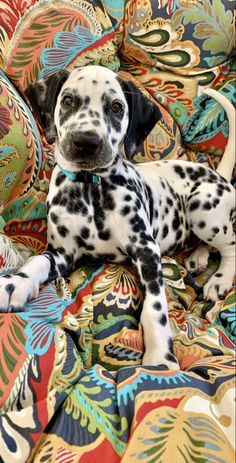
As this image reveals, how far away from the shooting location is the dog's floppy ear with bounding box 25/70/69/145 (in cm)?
172

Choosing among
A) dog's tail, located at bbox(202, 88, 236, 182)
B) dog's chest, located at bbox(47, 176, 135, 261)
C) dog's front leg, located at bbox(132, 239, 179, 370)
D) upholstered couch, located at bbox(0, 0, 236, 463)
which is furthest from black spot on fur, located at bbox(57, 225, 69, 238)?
dog's tail, located at bbox(202, 88, 236, 182)

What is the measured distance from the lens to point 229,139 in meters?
2.34

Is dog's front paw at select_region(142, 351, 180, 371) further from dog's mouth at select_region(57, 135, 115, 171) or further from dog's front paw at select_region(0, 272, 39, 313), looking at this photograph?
dog's mouth at select_region(57, 135, 115, 171)

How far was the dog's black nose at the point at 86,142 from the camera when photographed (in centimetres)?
151

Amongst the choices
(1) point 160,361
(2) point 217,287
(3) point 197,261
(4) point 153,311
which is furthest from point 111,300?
(3) point 197,261

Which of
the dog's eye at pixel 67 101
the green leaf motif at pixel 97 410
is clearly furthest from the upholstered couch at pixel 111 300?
the dog's eye at pixel 67 101

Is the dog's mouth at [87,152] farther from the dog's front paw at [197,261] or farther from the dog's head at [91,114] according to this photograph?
the dog's front paw at [197,261]

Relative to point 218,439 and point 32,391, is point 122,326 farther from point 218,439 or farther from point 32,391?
point 218,439

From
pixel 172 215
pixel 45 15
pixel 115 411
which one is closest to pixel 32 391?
pixel 115 411

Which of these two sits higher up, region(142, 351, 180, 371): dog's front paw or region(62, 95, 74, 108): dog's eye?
region(62, 95, 74, 108): dog's eye

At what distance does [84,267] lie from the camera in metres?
1.85

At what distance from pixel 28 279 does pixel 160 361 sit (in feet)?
1.57

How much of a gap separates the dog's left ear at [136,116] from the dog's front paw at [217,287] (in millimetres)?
637

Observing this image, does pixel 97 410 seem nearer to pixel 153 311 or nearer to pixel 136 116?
pixel 153 311
